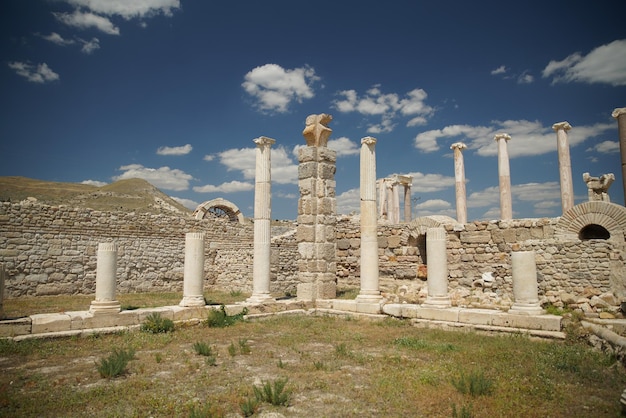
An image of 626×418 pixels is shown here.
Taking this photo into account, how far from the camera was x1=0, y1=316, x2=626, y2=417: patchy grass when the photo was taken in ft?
16.4

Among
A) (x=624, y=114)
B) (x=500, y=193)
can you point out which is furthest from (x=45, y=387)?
(x=500, y=193)

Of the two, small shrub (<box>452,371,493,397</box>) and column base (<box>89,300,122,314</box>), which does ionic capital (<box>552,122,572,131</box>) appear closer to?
small shrub (<box>452,371,493,397</box>)

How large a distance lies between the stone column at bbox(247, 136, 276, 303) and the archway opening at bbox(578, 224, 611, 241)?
36.0 feet

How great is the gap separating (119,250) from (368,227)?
11.1 metres

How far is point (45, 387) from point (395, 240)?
13485 mm

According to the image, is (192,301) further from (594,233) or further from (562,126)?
(562,126)

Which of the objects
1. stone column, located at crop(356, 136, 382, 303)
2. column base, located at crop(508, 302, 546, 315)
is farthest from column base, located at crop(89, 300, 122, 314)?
column base, located at crop(508, 302, 546, 315)

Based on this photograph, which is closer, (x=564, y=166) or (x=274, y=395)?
(x=274, y=395)

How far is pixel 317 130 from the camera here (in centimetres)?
1336

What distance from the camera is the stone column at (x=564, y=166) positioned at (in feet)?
63.8

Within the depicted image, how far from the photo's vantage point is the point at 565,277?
13.4m

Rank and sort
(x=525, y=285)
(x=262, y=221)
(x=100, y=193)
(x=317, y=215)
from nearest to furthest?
(x=525, y=285), (x=262, y=221), (x=317, y=215), (x=100, y=193)

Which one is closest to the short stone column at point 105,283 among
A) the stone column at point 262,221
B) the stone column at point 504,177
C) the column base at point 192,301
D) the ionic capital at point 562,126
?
the column base at point 192,301

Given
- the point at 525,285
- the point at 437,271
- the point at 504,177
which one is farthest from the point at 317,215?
the point at 504,177
